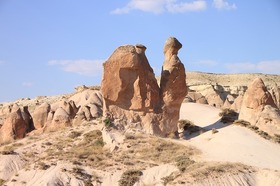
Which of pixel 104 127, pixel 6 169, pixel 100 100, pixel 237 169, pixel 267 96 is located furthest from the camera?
pixel 100 100

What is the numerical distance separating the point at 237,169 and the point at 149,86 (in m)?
8.43

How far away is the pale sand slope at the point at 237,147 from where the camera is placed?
22.9 meters

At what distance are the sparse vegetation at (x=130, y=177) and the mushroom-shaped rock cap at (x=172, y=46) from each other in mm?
9505

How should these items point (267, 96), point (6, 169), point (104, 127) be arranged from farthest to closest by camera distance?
1. point (267, 96)
2. point (104, 127)
3. point (6, 169)

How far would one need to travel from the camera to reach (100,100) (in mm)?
45875

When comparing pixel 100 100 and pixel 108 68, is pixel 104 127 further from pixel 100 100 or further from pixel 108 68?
pixel 100 100

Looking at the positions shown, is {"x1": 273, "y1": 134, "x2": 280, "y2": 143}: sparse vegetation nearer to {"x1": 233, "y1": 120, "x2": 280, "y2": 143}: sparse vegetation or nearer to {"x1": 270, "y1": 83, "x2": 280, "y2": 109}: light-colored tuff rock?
{"x1": 233, "y1": 120, "x2": 280, "y2": 143}: sparse vegetation

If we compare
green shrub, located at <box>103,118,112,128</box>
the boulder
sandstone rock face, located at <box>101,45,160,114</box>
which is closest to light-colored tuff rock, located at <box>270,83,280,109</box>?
the boulder

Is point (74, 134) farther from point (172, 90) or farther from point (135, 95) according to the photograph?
point (172, 90)

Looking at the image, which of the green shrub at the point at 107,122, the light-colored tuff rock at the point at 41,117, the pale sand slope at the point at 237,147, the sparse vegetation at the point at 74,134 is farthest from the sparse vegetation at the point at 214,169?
the light-colored tuff rock at the point at 41,117

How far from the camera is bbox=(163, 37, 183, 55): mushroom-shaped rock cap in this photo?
95.8 ft

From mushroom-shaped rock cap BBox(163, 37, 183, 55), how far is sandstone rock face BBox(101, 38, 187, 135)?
2008 mm

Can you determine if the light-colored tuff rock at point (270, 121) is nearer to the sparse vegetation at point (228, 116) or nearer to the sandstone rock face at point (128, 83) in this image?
the sparse vegetation at point (228, 116)

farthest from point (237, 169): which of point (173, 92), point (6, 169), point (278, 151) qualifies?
point (6, 169)
